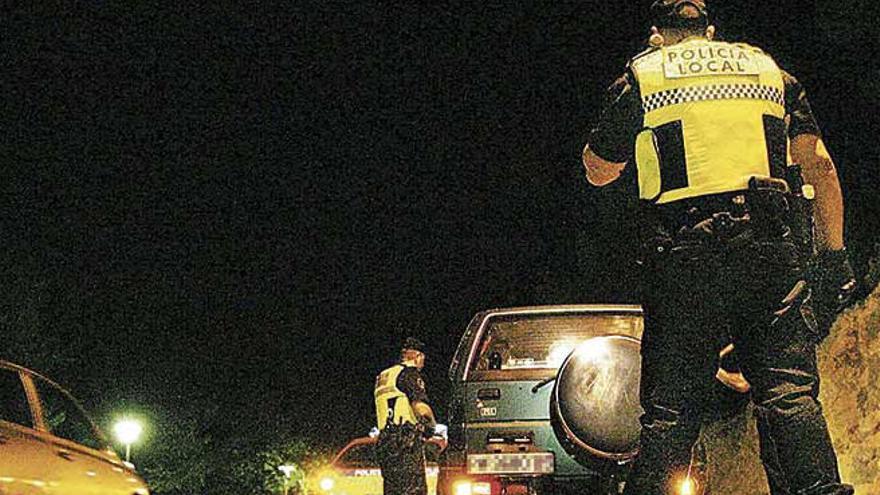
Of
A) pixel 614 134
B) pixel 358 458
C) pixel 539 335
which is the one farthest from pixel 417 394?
pixel 358 458

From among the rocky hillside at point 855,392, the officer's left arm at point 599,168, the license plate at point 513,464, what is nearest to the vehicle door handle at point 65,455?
the license plate at point 513,464

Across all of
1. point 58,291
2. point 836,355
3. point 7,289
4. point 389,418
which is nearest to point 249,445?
point 58,291

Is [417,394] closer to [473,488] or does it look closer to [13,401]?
[473,488]

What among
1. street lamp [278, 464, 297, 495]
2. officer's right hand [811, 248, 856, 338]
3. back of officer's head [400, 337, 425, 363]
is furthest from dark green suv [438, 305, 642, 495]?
street lamp [278, 464, 297, 495]

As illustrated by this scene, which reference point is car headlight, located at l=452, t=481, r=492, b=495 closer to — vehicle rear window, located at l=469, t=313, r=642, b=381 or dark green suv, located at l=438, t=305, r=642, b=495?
dark green suv, located at l=438, t=305, r=642, b=495

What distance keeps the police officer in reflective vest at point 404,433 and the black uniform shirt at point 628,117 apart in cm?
699

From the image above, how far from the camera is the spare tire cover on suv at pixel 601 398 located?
21.3ft

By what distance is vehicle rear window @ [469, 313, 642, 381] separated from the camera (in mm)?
9188

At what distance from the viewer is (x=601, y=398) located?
258 inches

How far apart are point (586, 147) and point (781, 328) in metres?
0.93

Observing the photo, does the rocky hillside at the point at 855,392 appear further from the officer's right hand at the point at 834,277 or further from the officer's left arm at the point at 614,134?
the officer's left arm at the point at 614,134

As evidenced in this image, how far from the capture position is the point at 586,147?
4.63m

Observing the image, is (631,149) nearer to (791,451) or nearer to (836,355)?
(791,451)

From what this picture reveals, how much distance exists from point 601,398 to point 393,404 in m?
5.08
